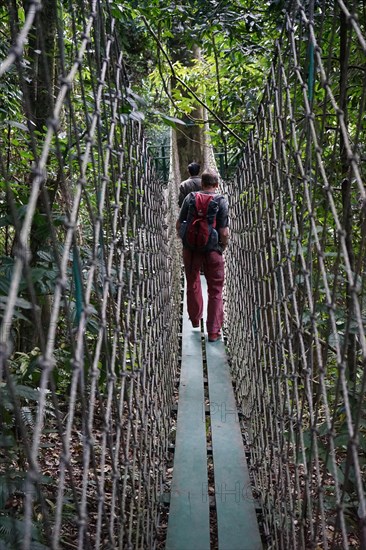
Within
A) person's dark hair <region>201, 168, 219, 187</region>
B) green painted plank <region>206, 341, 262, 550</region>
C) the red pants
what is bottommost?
green painted plank <region>206, 341, 262, 550</region>

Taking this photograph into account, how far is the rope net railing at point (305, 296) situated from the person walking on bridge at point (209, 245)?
0.31m

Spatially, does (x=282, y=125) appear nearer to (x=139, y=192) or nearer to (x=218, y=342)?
(x=139, y=192)

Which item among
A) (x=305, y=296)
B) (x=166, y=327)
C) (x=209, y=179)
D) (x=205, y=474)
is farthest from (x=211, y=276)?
(x=305, y=296)

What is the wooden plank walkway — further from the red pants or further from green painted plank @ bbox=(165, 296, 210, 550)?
the red pants

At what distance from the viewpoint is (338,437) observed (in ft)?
4.05

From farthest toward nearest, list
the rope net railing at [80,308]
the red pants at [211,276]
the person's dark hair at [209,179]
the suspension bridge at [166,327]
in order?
1. the red pants at [211,276]
2. the person's dark hair at [209,179]
3. the suspension bridge at [166,327]
4. the rope net railing at [80,308]

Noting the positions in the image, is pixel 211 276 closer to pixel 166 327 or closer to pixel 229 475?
pixel 166 327

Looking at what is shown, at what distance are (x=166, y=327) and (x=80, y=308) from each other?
5.34ft

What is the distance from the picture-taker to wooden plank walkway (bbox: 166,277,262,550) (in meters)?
1.67

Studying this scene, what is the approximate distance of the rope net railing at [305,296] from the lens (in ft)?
3.33

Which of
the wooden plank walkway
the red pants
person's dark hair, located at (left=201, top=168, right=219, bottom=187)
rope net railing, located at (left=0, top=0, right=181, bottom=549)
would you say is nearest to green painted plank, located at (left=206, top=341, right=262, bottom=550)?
the wooden plank walkway

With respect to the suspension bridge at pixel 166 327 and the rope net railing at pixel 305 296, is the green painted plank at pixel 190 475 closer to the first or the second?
the suspension bridge at pixel 166 327

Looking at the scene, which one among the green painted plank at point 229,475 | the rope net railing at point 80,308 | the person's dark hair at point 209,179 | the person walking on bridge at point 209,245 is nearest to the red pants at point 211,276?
the person walking on bridge at point 209,245

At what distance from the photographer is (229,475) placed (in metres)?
2.00
